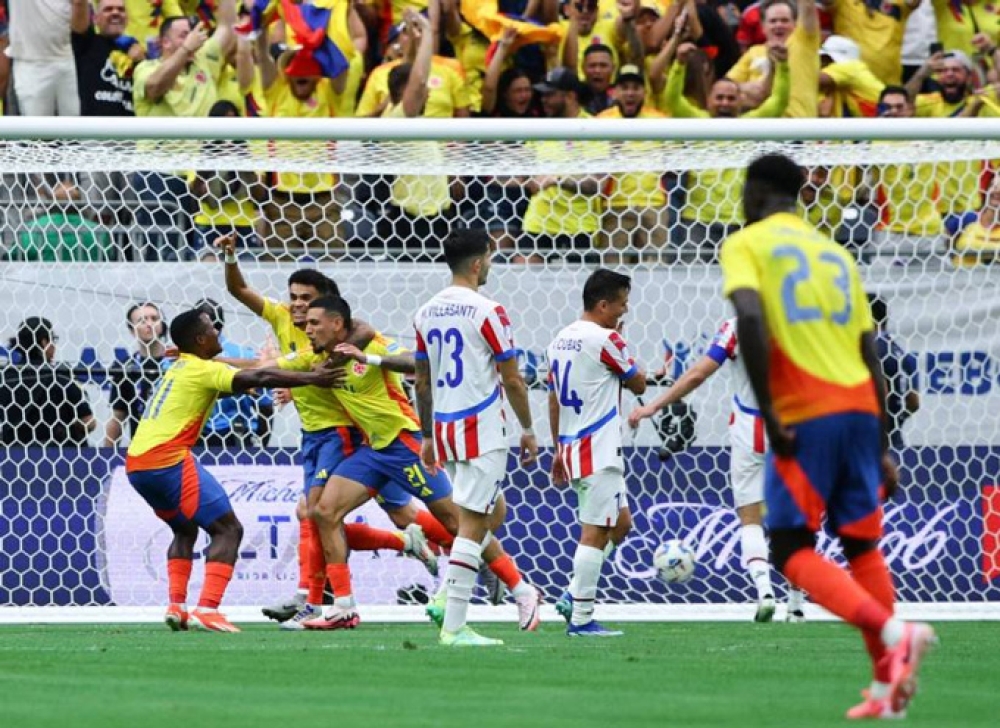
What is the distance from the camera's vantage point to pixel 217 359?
516 inches

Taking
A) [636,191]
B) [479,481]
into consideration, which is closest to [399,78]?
[636,191]

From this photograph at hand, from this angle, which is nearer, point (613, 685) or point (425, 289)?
point (613, 685)

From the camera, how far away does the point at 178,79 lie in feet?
52.6

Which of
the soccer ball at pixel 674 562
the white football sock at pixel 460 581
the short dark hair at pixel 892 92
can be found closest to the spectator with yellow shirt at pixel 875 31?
the short dark hair at pixel 892 92

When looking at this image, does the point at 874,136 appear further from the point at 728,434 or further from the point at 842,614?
the point at 842,614

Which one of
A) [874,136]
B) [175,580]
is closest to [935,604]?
[874,136]

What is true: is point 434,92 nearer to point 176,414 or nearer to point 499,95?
point 499,95

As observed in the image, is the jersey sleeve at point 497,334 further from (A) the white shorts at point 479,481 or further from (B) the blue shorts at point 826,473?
(B) the blue shorts at point 826,473

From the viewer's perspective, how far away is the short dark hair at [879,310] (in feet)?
44.5

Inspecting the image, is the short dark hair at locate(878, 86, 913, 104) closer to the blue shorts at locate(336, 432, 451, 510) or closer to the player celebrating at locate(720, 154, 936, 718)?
the blue shorts at locate(336, 432, 451, 510)

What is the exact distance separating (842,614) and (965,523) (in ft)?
24.1

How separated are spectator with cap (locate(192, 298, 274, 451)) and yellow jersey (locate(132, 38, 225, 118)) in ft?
9.96

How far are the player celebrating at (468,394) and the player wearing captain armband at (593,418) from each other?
1.08 metres

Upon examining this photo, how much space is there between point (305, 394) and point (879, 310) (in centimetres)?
436
